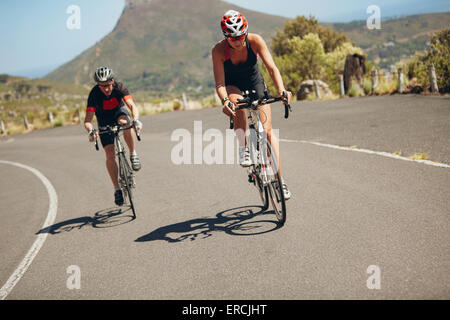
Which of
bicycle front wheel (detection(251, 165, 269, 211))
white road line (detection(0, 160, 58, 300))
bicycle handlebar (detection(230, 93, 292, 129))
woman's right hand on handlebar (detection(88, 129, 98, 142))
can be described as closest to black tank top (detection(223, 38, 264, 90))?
bicycle handlebar (detection(230, 93, 292, 129))

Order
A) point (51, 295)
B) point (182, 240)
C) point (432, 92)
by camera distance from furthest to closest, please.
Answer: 1. point (432, 92)
2. point (182, 240)
3. point (51, 295)

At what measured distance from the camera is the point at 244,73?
540 centimetres

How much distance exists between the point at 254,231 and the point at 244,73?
2.01m

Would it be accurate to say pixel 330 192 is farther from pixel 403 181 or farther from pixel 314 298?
pixel 314 298

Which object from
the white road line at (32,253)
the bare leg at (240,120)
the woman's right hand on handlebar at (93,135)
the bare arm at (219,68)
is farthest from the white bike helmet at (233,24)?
the white road line at (32,253)

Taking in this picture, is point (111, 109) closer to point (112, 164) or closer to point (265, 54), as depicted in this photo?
point (112, 164)

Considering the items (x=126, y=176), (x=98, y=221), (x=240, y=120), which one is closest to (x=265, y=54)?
(x=240, y=120)

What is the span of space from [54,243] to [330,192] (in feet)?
13.3

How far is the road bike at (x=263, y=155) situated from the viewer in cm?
483

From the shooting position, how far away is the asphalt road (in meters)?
3.64

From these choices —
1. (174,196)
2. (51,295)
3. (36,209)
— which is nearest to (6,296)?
(51,295)

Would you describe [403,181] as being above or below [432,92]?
below

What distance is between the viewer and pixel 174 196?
7402mm

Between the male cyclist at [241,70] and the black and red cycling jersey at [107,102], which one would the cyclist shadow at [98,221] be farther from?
the male cyclist at [241,70]
